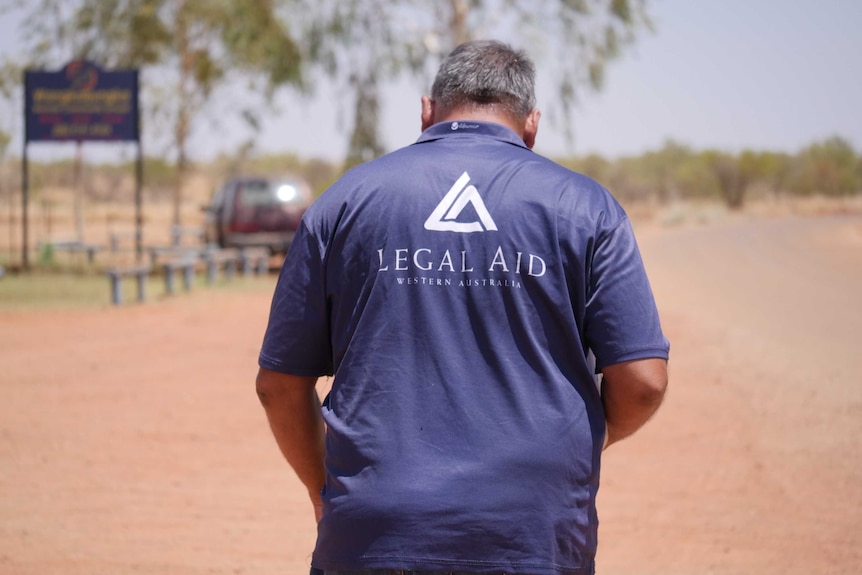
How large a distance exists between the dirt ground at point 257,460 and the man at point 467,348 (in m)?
2.61

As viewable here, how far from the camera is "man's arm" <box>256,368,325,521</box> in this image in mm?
2258

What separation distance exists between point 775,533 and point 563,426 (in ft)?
11.0

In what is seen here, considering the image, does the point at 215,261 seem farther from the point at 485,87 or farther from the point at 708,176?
the point at 708,176

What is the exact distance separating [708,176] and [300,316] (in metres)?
86.2

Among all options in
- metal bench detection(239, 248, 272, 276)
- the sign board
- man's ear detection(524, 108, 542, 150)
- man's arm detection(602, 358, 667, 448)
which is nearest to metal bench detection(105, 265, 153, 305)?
metal bench detection(239, 248, 272, 276)

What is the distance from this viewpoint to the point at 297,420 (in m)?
2.31

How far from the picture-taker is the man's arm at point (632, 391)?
2.15 m

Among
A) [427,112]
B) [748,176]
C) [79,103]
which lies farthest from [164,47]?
[748,176]

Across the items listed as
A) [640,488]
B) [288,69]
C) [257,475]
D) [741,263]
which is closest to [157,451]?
[257,475]

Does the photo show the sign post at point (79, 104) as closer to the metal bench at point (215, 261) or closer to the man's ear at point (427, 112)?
the metal bench at point (215, 261)

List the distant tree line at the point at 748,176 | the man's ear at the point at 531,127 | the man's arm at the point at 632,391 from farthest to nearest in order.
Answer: the distant tree line at the point at 748,176 → the man's ear at the point at 531,127 → the man's arm at the point at 632,391

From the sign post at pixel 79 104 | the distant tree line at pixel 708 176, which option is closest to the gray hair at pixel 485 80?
the sign post at pixel 79 104

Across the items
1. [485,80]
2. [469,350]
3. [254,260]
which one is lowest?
[254,260]

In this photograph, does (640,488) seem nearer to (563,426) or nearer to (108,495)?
(108,495)
